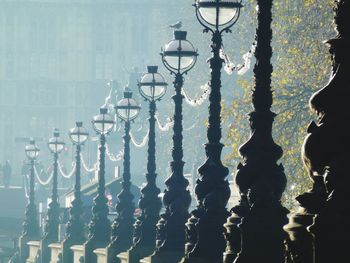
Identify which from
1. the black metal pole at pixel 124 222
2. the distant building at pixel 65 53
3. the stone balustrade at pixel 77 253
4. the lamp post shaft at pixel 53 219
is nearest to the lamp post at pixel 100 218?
the stone balustrade at pixel 77 253

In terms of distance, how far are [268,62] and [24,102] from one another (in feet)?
504

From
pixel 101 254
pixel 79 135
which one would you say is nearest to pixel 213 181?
pixel 101 254

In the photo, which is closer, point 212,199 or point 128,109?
point 212,199

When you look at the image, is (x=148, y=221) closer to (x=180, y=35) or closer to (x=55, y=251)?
(x=180, y=35)

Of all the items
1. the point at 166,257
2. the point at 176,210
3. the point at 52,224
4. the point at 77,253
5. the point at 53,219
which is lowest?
the point at 52,224

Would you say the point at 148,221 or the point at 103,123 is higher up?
the point at 103,123

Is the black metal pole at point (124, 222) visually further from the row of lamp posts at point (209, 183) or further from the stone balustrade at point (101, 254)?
the stone balustrade at point (101, 254)

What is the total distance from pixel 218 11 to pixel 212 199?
6.67ft

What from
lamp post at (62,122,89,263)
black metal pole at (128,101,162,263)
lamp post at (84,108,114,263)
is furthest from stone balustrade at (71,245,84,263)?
black metal pole at (128,101,162,263)

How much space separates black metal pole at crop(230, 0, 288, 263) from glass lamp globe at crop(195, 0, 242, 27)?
14.1 ft

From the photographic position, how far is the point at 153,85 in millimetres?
27547

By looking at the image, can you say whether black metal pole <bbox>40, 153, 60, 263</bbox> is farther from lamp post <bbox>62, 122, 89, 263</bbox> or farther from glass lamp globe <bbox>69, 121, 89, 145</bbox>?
lamp post <bbox>62, 122, 89, 263</bbox>

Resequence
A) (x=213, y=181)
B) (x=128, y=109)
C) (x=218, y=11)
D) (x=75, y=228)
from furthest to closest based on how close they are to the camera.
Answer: (x=75, y=228)
(x=128, y=109)
(x=218, y=11)
(x=213, y=181)

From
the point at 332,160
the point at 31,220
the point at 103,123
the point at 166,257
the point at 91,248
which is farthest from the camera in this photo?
the point at 31,220
